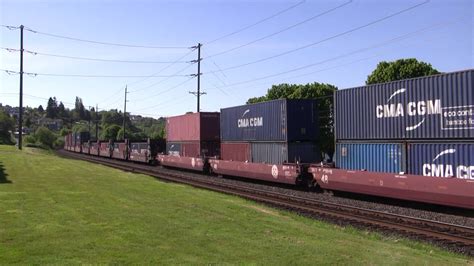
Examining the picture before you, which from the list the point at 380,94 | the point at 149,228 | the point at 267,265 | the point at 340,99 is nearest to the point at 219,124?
the point at 340,99

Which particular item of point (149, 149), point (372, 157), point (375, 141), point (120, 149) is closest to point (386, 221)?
point (372, 157)

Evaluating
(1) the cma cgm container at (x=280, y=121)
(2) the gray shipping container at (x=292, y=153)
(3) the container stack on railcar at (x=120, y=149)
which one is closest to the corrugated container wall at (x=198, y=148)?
(1) the cma cgm container at (x=280, y=121)

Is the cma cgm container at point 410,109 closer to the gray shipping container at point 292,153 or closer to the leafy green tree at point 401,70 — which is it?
the gray shipping container at point 292,153

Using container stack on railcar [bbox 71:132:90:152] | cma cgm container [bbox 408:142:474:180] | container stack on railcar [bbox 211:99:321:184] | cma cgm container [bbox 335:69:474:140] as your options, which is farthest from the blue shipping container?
container stack on railcar [bbox 71:132:90:152]

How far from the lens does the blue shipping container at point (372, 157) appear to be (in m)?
17.3

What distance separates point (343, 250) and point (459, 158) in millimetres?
8290

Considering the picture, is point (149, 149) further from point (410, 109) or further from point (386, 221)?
point (386, 221)

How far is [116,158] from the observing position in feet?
196

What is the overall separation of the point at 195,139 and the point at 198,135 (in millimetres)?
792

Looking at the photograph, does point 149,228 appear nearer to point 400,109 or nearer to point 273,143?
point 400,109

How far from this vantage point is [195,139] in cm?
3559

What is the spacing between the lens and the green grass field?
7117 millimetres

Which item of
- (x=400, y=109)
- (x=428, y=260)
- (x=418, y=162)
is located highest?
(x=400, y=109)

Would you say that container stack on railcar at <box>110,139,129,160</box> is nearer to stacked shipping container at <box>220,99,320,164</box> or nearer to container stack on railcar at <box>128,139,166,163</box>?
container stack on railcar at <box>128,139,166,163</box>
